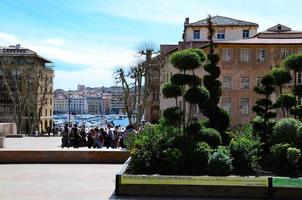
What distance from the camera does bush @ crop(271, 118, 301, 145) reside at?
17.4m

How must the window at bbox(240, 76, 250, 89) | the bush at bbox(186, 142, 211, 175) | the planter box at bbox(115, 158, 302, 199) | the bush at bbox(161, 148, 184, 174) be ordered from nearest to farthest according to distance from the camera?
the planter box at bbox(115, 158, 302, 199) < the bush at bbox(161, 148, 184, 174) < the bush at bbox(186, 142, 211, 175) < the window at bbox(240, 76, 250, 89)

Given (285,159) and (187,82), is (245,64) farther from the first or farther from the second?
(285,159)

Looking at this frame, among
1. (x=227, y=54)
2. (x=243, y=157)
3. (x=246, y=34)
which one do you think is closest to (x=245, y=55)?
(x=227, y=54)

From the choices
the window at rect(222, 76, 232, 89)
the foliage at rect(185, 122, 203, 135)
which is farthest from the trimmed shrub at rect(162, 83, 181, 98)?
the window at rect(222, 76, 232, 89)

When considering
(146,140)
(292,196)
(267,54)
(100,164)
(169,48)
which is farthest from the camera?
(169,48)

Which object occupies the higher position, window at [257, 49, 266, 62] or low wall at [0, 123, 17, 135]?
window at [257, 49, 266, 62]

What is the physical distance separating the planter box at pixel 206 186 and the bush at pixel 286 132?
3027mm

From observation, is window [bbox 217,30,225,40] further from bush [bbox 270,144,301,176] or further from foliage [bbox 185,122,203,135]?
bush [bbox 270,144,301,176]

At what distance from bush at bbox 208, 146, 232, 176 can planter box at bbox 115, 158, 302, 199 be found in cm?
69

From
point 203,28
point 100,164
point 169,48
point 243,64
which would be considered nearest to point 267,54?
point 243,64

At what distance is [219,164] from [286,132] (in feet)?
10.8

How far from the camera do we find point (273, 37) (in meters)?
61.8

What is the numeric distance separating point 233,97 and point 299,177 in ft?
149

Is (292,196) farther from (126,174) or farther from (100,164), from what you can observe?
(100,164)
